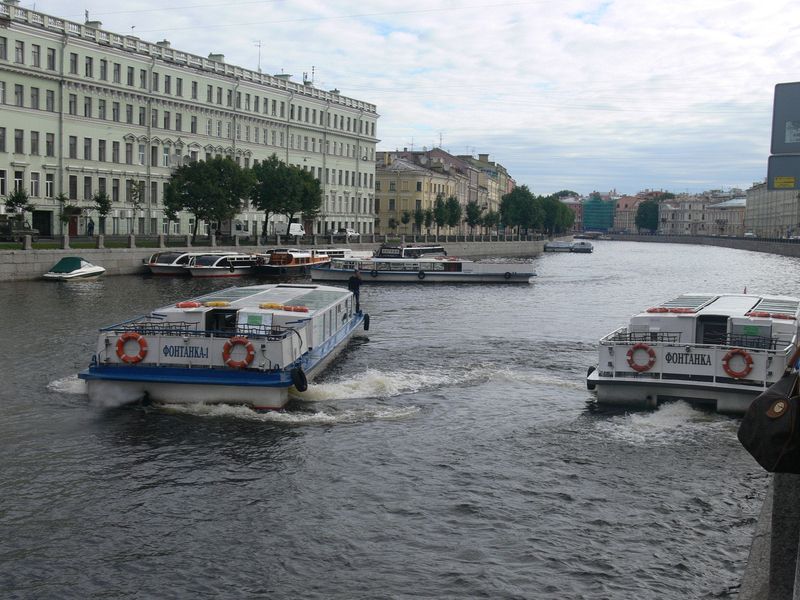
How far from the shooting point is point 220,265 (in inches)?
2282

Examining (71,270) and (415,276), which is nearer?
(71,270)

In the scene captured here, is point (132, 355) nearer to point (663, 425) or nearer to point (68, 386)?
point (68, 386)

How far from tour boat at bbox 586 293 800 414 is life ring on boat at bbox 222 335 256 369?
691 cm

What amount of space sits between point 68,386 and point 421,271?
39.9m

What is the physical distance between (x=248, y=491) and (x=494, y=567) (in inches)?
164

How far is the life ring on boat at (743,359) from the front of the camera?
18.3 meters

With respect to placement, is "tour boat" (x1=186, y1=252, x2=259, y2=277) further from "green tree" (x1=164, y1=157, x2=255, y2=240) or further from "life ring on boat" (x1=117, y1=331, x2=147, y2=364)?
"life ring on boat" (x1=117, y1=331, x2=147, y2=364)

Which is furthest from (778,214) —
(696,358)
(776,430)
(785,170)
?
(776,430)

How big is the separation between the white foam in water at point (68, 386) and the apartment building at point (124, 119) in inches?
1651

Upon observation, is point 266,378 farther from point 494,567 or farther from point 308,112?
point 308,112

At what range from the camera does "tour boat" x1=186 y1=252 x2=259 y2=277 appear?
5669 centimetres

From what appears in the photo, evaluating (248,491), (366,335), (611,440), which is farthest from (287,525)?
(366,335)

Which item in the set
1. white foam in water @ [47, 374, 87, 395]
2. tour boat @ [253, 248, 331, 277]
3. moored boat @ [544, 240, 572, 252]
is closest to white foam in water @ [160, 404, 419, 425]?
white foam in water @ [47, 374, 87, 395]

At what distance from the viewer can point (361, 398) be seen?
20141 mm
